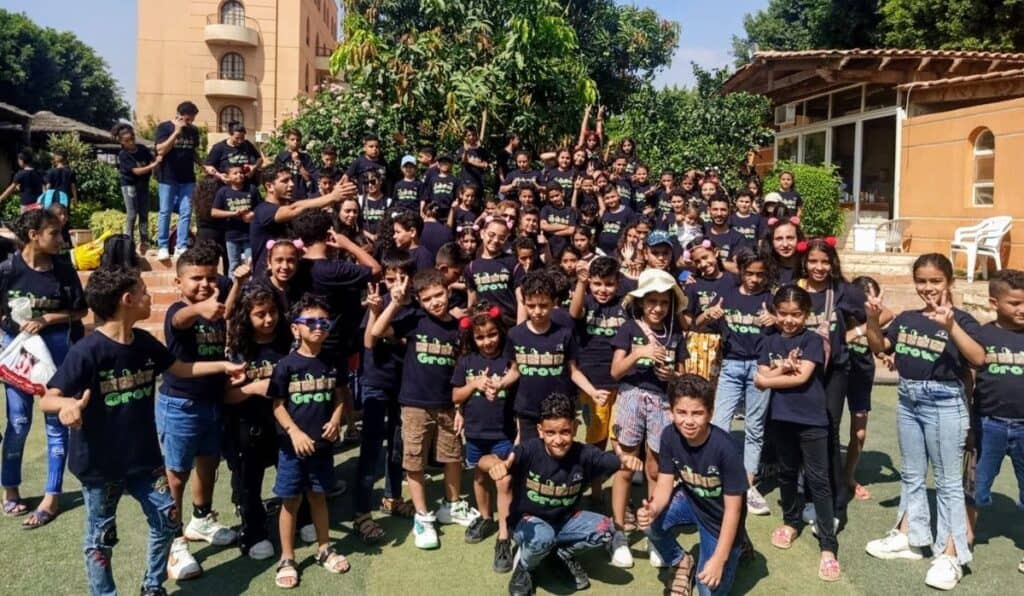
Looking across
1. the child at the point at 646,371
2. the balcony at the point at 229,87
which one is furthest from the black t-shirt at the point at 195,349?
the balcony at the point at 229,87

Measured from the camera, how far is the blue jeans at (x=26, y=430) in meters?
4.29

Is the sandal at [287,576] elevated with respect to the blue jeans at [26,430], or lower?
lower

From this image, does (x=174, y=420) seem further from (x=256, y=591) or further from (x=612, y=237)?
(x=612, y=237)

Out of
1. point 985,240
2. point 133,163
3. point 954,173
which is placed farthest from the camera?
point 954,173

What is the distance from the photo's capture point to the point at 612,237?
7652 millimetres

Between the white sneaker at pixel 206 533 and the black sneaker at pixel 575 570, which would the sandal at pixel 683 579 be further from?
the white sneaker at pixel 206 533

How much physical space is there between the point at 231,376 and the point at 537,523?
1.72 meters

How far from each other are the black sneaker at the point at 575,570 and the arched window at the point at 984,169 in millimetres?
10375

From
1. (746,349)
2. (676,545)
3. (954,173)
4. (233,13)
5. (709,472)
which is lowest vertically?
(676,545)

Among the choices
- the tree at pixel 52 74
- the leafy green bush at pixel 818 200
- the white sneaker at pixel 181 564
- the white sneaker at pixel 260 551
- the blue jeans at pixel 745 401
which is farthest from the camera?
the tree at pixel 52 74

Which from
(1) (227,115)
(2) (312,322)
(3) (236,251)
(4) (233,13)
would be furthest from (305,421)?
(4) (233,13)

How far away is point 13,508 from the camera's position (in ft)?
14.5

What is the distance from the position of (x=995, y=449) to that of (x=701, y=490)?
5.86 ft

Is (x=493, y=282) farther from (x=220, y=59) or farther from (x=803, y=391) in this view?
(x=220, y=59)
